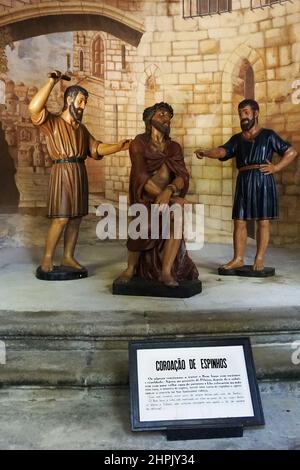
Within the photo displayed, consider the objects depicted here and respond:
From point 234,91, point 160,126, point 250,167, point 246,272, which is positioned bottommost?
point 246,272

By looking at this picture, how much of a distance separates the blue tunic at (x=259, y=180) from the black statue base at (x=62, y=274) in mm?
1621

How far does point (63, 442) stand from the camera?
2.31m

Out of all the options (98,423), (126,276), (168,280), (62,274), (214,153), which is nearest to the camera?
(98,423)

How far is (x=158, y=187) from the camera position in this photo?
4020 mm

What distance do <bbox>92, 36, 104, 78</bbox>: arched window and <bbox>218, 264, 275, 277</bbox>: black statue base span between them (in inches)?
143

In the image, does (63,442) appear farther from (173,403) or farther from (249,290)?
(249,290)

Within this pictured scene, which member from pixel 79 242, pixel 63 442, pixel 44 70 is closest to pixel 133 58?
pixel 44 70

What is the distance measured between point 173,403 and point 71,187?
103 inches

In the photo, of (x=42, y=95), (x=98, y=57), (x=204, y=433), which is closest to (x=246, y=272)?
(x=42, y=95)

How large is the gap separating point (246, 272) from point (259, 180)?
88cm

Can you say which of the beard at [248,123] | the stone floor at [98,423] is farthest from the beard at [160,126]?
the stone floor at [98,423]

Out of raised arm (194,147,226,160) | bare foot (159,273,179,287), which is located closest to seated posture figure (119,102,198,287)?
bare foot (159,273,179,287)

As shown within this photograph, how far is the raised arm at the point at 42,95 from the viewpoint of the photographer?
414 cm

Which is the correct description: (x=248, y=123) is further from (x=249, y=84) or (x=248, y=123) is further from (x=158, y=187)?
(x=249, y=84)
